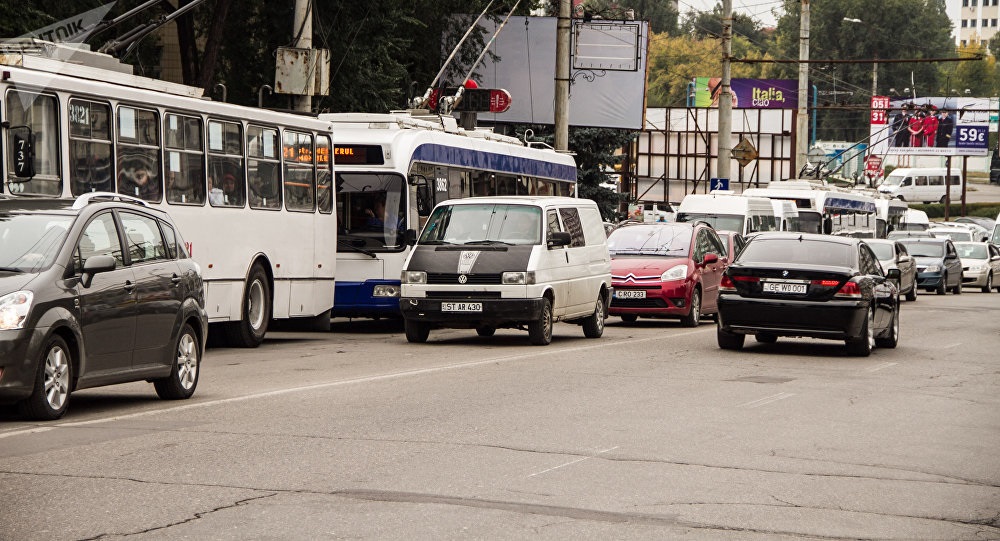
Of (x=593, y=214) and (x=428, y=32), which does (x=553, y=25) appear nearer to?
(x=428, y=32)

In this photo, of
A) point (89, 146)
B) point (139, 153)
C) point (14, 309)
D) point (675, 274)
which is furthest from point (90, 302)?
point (675, 274)

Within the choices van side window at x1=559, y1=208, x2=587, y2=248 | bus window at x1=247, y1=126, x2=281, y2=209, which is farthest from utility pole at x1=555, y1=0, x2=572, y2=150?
bus window at x1=247, y1=126, x2=281, y2=209

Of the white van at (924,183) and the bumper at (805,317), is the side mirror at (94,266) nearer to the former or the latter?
the bumper at (805,317)

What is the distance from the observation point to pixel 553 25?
49.2 m

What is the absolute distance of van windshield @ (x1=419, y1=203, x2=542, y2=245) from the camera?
20.7 m

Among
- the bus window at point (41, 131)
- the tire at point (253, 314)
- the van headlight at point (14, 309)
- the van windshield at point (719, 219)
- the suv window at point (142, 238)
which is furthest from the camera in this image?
the van windshield at point (719, 219)

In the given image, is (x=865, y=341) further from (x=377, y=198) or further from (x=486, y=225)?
(x=377, y=198)

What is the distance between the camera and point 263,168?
815 inches

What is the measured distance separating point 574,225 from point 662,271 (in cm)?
453

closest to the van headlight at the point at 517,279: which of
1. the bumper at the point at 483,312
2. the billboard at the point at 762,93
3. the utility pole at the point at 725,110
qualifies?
the bumper at the point at 483,312

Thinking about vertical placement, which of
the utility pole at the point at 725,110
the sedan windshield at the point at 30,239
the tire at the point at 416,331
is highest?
the utility pole at the point at 725,110

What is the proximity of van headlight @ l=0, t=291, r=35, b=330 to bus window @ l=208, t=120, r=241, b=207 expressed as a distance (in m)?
8.38

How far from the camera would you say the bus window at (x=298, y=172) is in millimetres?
21378

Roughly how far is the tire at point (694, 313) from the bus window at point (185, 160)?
10426 mm
